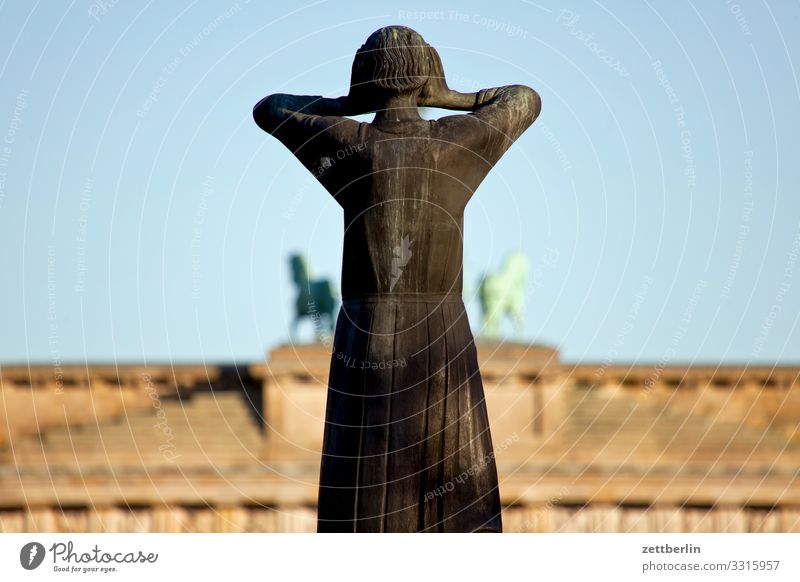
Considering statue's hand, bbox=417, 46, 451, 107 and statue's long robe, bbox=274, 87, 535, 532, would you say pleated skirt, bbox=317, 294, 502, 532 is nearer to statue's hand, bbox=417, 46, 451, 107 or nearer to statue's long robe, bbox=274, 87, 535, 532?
statue's long robe, bbox=274, 87, 535, 532

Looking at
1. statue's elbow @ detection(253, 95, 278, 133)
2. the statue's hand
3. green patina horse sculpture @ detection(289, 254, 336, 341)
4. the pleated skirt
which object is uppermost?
green patina horse sculpture @ detection(289, 254, 336, 341)

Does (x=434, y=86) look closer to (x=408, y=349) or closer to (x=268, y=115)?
(x=268, y=115)

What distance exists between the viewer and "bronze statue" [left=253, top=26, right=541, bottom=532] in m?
8.20

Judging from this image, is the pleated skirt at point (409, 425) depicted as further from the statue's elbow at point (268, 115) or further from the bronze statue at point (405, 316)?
the statue's elbow at point (268, 115)

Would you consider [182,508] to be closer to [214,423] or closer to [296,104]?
[214,423]

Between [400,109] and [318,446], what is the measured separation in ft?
141

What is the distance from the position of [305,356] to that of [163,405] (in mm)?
3604

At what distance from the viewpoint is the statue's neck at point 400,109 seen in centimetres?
838

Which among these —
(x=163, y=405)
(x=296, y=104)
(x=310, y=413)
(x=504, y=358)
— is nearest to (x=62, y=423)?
(x=163, y=405)

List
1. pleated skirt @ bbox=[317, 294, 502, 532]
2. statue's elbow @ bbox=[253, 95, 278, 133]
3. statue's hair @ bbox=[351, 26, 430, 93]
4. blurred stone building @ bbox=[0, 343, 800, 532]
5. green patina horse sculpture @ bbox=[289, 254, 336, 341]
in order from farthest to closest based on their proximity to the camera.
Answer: green patina horse sculpture @ bbox=[289, 254, 336, 341] → blurred stone building @ bbox=[0, 343, 800, 532] → statue's elbow @ bbox=[253, 95, 278, 133] → statue's hair @ bbox=[351, 26, 430, 93] → pleated skirt @ bbox=[317, 294, 502, 532]

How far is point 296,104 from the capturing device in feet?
28.0

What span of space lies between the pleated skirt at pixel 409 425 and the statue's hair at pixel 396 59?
0.89 meters

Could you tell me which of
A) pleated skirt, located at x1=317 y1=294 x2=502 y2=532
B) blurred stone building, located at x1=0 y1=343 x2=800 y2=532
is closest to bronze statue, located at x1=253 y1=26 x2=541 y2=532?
pleated skirt, located at x1=317 y1=294 x2=502 y2=532

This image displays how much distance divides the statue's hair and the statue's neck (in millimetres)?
40
